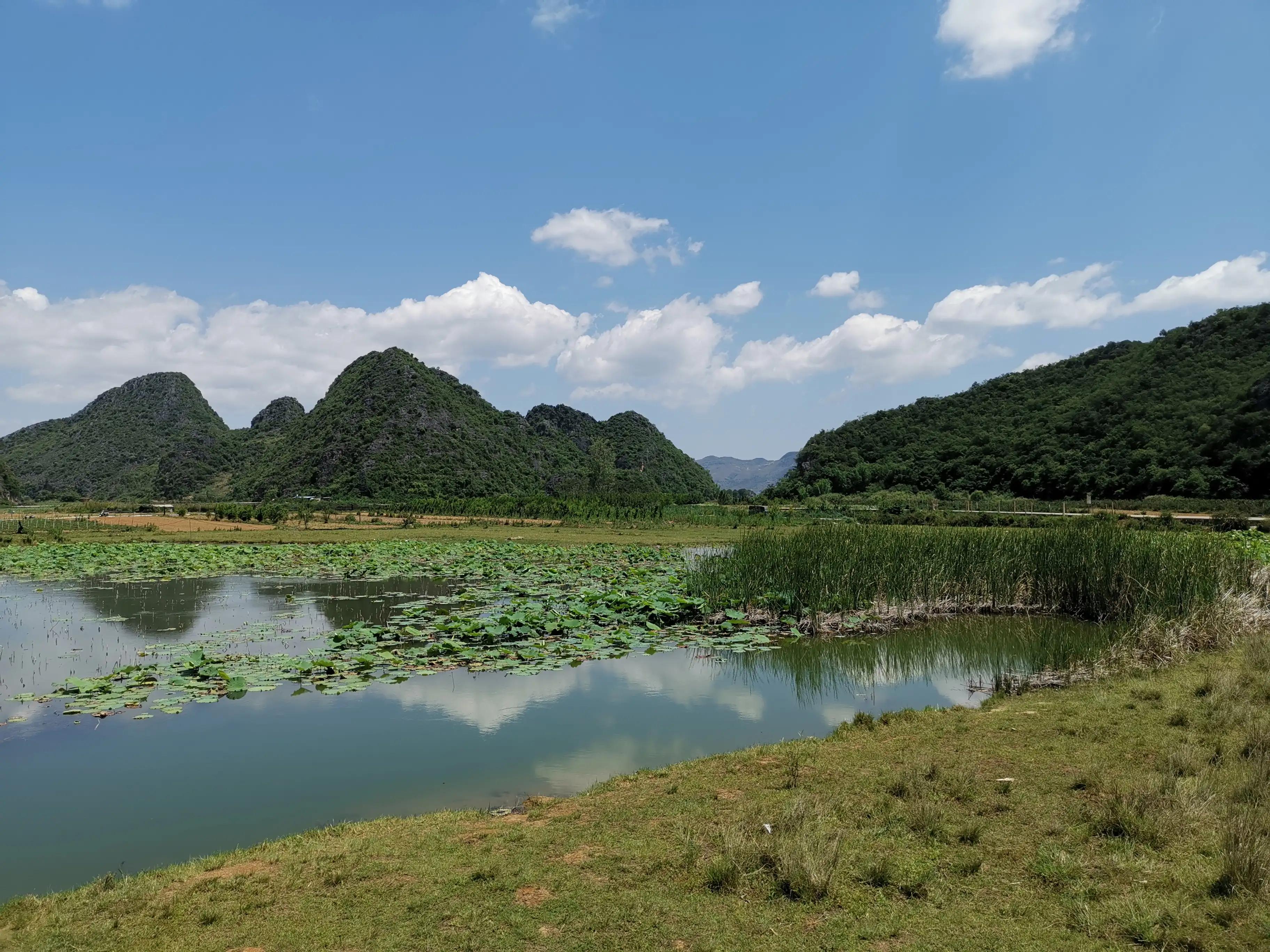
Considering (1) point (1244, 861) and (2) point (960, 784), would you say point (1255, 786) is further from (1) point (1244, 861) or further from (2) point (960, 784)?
(2) point (960, 784)

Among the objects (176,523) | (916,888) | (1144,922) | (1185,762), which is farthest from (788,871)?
(176,523)

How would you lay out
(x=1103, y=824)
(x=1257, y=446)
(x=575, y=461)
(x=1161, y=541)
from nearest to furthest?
1. (x=1103, y=824)
2. (x=1161, y=541)
3. (x=1257, y=446)
4. (x=575, y=461)

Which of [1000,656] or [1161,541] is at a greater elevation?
[1161,541]

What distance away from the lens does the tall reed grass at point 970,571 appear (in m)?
14.7

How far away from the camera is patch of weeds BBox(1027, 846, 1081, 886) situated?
4508 mm

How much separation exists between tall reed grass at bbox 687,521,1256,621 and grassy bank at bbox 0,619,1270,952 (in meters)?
8.87

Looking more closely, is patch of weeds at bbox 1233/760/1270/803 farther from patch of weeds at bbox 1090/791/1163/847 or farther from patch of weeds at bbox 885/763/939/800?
patch of weeds at bbox 885/763/939/800

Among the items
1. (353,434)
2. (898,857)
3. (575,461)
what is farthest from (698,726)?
(575,461)

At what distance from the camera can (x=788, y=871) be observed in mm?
4551

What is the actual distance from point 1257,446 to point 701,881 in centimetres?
5717

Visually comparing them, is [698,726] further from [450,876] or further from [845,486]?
[845,486]

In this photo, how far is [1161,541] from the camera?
15.0 meters

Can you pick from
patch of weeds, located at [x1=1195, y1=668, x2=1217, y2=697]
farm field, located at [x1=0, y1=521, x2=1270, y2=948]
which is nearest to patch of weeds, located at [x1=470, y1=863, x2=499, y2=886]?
farm field, located at [x1=0, y1=521, x2=1270, y2=948]

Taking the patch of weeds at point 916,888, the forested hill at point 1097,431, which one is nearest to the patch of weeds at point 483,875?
the patch of weeds at point 916,888
